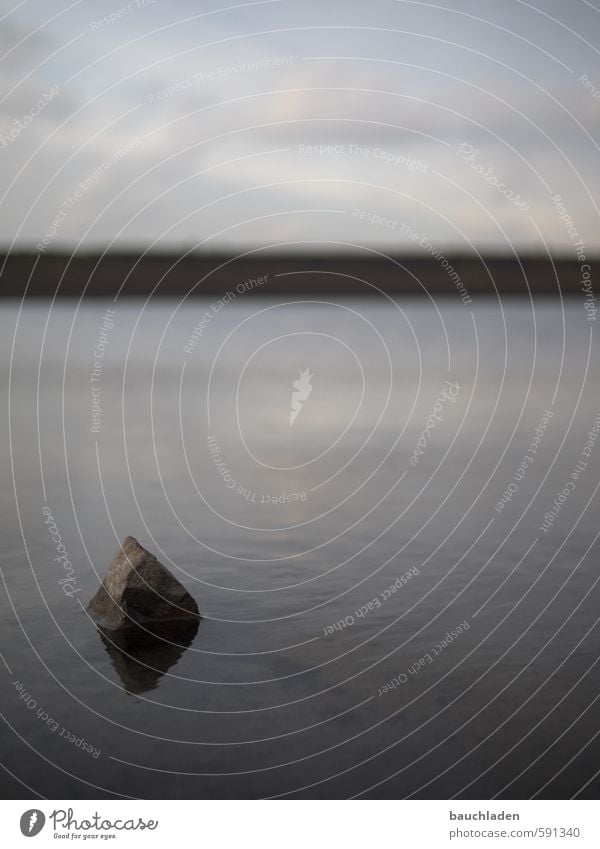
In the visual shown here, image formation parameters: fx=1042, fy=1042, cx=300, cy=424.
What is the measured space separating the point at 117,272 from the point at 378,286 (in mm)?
17741

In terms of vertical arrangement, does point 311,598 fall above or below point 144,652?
above

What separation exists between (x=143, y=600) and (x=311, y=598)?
131cm

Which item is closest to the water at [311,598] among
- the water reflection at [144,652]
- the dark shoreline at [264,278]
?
the water reflection at [144,652]

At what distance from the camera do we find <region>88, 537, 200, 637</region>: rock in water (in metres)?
7.39

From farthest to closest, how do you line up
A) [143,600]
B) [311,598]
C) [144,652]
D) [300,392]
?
[300,392] < [311,598] < [143,600] < [144,652]

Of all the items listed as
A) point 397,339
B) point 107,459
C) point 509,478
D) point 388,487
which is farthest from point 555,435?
point 397,339

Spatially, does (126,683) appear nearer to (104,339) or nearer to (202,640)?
(202,640)

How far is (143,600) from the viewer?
7.45 meters

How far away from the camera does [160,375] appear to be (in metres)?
23.4
